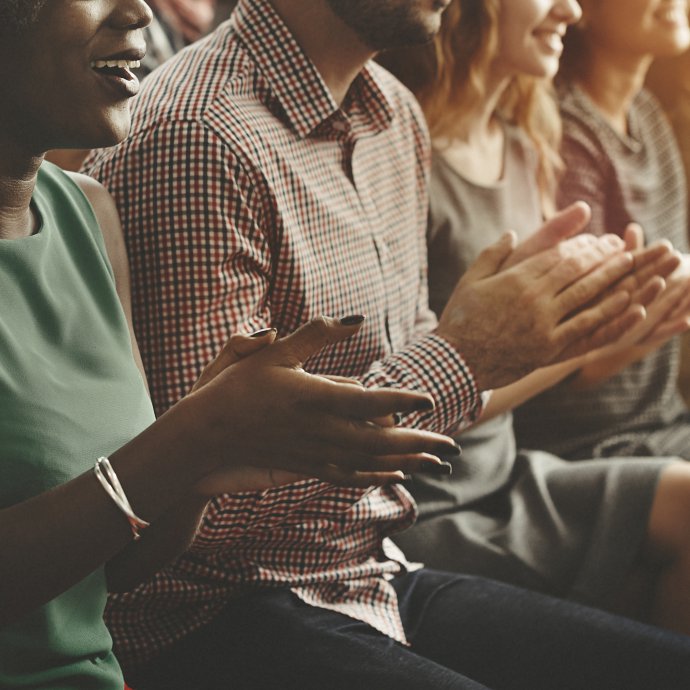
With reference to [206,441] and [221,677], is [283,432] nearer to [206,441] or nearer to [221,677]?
[206,441]

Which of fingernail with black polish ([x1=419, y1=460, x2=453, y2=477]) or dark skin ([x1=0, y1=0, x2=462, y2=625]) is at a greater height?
dark skin ([x1=0, y1=0, x2=462, y2=625])

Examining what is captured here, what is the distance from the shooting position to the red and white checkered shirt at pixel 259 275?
921 millimetres

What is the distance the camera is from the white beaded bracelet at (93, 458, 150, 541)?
25.6 inches

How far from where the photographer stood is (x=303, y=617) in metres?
0.94

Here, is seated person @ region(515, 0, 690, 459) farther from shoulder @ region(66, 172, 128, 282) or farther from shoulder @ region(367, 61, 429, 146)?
shoulder @ region(66, 172, 128, 282)

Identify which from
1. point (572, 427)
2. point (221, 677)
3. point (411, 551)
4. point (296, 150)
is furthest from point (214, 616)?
point (572, 427)

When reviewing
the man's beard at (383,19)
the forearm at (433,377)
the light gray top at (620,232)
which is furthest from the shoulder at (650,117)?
the forearm at (433,377)

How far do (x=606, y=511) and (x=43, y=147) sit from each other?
84 cm

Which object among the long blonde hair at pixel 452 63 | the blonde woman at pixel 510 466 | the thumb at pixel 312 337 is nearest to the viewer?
the thumb at pixel 312 337

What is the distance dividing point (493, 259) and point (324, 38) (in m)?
0.30

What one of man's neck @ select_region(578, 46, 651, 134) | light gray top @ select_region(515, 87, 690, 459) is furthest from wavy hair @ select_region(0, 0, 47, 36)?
man's neck @ select_region(578, 46, 651, 134)

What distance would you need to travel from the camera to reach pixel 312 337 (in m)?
0.64

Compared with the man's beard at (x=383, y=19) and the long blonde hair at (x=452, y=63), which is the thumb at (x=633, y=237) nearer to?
the long blonde hair at (x=452, y=63)

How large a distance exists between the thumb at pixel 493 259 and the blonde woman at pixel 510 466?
224mm
